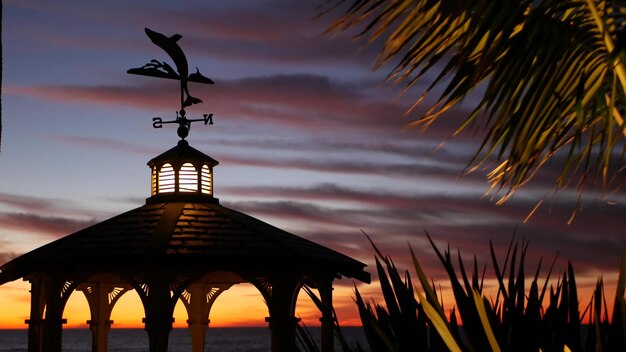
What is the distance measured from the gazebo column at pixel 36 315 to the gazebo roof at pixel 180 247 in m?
Result: 0.32

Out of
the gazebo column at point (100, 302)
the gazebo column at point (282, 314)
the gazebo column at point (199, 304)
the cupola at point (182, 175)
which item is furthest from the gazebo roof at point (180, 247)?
the gazebo column at point (199, 304)

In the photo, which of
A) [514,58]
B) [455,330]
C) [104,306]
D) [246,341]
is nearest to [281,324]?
[104,306]

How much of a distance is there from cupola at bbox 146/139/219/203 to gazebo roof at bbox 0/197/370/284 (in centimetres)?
16

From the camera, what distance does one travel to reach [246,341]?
124 metres

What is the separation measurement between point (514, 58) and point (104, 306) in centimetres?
1325

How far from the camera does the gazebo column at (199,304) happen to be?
17.5 m

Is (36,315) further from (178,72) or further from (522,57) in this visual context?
(522,57)

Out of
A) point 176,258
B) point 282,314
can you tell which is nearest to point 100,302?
point 176,258

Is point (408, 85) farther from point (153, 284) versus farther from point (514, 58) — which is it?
point (153, 284)

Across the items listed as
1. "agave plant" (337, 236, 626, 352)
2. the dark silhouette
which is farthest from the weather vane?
"agave plant" (337, 236, 626, 352)

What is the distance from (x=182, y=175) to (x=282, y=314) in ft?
9.73

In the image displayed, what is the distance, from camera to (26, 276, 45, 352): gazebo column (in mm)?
14453

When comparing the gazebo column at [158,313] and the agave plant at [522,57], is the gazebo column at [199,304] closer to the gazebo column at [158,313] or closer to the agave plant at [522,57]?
the gazebo column at [158,313]

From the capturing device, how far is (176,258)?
1341 cm
